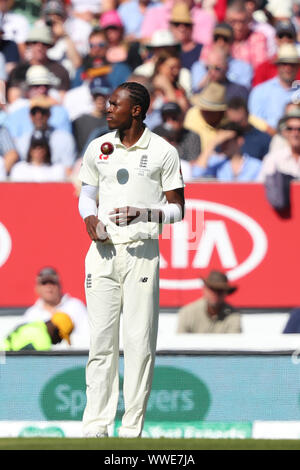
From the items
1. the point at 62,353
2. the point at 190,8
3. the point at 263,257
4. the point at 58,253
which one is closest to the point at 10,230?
the point at 58,253

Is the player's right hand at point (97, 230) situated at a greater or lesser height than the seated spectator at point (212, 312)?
greater

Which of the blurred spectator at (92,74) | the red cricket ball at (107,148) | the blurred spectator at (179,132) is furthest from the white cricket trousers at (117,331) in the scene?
the blurred spectator at (92,74)

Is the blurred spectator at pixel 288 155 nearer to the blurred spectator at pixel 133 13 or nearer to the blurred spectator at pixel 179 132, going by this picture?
the blurred spectator at pixel 179 132

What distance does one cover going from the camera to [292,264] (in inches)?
374

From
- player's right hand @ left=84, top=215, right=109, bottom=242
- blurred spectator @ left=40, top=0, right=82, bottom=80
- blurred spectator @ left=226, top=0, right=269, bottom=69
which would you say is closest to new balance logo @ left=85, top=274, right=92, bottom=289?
player's right hand @ left=84, top=215, right=109, bottom=242

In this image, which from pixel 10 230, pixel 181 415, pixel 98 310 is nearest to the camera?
pixel 98 310

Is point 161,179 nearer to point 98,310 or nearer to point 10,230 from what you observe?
point 98,310

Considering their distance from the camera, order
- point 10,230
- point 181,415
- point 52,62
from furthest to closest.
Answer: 1. point 52,62
2. point 10,230
3. point 181,415

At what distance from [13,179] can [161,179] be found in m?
4.75

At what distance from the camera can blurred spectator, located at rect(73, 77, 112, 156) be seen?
1050 cm

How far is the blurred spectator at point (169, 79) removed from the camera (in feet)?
36.2

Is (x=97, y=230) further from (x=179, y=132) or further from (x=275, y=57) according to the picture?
(x=275, y=57)

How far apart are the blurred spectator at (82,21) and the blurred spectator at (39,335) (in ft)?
19.6

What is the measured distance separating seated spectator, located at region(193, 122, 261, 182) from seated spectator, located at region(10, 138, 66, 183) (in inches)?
54.3
